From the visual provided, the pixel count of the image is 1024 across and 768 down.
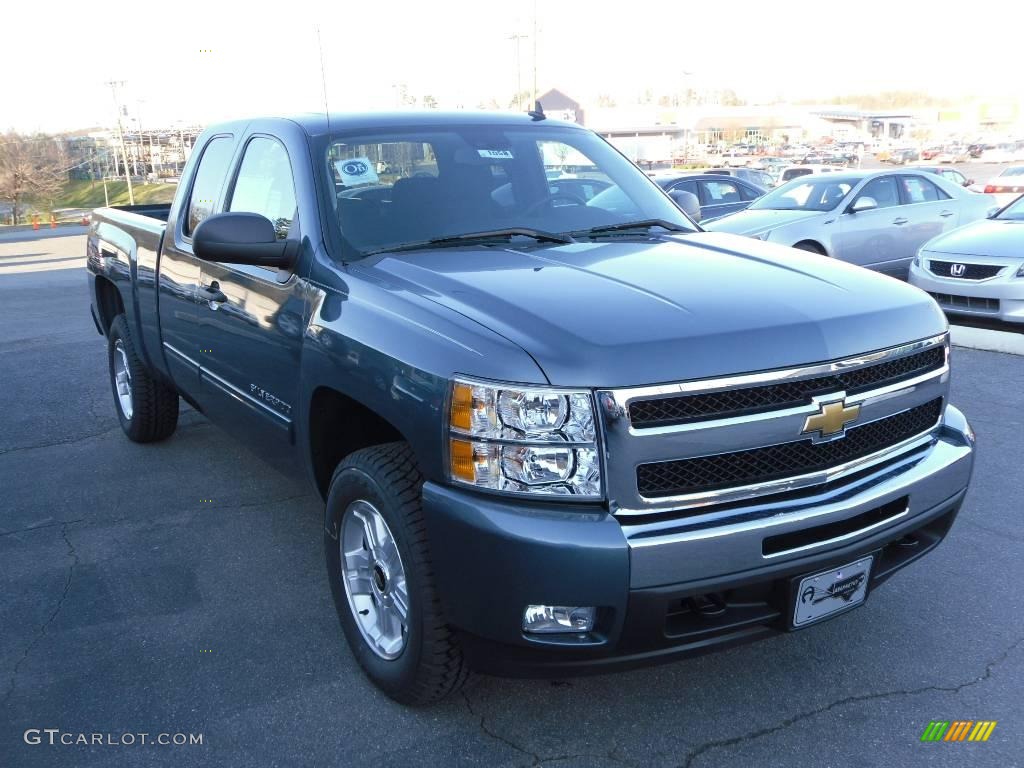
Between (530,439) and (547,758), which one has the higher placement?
(530,439)

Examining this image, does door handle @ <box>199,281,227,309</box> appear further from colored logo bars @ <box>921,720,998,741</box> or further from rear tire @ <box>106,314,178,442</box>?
colored logo bars @ <box>921,720,998,741</box>

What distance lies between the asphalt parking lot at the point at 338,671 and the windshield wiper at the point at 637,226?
1.69m

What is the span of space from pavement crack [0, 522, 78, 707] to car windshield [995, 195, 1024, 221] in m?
8.77

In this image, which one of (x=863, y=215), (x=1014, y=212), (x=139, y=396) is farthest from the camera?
(x=863, y=215)

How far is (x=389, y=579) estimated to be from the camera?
9.63ft

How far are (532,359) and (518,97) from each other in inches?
1882

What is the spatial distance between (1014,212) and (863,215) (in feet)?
5.87

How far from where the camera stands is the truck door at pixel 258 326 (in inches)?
133

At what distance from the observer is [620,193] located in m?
4.12

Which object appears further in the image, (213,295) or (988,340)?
(988,340)

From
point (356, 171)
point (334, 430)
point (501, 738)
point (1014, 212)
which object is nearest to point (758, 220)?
point (1014, 212)

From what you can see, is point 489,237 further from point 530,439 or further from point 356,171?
point 530,439

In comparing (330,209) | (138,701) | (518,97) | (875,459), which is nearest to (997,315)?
(875,459)

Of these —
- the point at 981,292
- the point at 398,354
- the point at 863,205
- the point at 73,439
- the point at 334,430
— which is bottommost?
the point at 73,439
